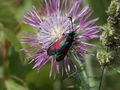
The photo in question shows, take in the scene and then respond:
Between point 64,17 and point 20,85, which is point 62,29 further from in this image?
point 20,85

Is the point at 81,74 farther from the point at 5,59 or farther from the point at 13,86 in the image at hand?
the point at 5,59

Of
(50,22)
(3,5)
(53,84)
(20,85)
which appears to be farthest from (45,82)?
(50,22)

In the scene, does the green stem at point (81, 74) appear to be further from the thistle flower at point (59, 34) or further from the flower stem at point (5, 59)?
the flower stem at point (5, 59)

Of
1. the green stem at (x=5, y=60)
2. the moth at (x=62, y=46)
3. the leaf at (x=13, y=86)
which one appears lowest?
the leaf at (x=13, y=86)

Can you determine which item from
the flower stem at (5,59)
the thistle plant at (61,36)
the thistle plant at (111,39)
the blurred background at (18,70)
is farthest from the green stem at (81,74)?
the flower stem at (5,59)

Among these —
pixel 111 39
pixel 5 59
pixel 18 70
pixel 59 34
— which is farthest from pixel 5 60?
pixel 111 39

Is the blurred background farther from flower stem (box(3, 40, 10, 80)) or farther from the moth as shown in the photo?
the moth

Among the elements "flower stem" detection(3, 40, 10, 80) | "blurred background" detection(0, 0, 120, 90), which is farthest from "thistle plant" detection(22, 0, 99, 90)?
"flower stem" detection(3, 40, 10, 80)

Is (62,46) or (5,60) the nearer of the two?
(62,46)
